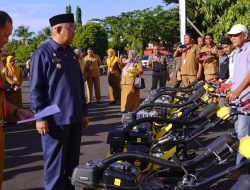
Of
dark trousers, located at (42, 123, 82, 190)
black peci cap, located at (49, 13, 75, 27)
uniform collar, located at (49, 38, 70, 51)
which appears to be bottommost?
dark trousers, located at (42, 123, 82, 190)

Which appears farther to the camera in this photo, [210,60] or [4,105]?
[210,60]

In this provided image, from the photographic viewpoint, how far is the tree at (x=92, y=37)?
57.1m

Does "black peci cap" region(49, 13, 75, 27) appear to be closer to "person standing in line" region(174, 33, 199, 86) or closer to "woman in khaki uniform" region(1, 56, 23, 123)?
"woman in khaki uniform" region(1, 56, 23, 123)

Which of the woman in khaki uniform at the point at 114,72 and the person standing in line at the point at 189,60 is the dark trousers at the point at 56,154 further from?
the woman in khaki uniform at the point at 114,72

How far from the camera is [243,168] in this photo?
10.1 ft

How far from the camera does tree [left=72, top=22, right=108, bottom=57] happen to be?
57.1 metres

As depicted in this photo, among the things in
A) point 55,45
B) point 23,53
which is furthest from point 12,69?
point 23,53

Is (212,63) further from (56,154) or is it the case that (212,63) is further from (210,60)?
(56,154)

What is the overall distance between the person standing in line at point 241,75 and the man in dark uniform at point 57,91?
1902 mm

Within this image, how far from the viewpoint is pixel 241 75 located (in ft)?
16.4

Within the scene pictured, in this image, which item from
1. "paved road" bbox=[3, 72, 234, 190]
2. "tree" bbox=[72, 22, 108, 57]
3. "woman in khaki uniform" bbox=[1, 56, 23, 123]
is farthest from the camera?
"tree" bbox=[72, 22, 108, 57]

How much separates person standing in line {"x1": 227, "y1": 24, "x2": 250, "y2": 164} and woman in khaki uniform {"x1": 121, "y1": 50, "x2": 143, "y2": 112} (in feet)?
16.5

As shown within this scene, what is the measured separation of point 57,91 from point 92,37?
53703 mm

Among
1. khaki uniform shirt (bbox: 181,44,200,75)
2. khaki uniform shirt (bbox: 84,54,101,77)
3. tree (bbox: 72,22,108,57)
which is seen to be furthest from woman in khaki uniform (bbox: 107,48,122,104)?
tree (bbox: 72,22,108,57)
